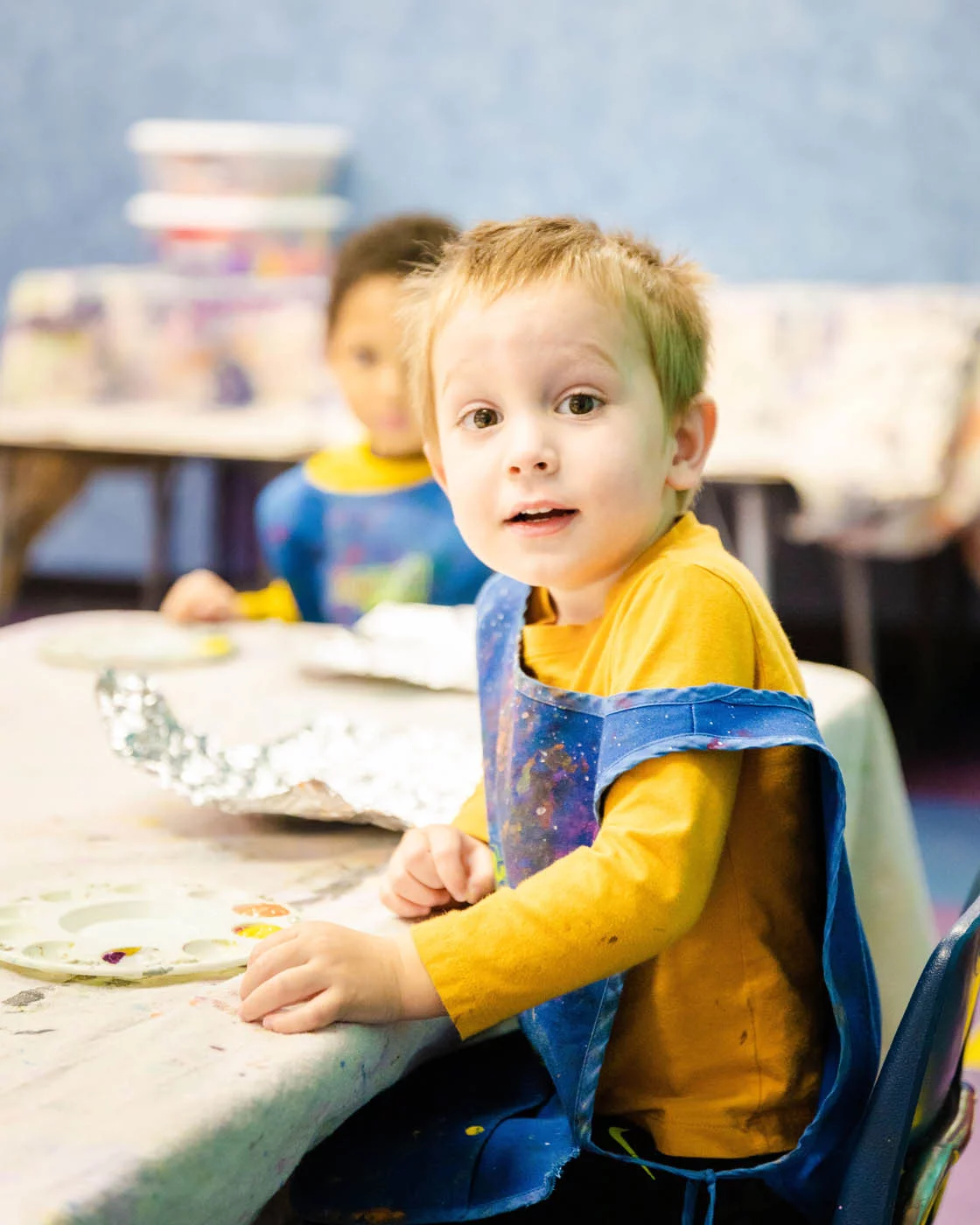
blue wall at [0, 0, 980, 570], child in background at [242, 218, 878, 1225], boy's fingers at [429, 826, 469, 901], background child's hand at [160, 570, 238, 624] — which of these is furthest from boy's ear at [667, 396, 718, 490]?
blue wall at [0, 0, 980, 570]

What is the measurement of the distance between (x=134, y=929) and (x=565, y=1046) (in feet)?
0.76

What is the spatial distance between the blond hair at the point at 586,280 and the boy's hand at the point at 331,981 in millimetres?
332

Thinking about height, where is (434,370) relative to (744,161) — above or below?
below

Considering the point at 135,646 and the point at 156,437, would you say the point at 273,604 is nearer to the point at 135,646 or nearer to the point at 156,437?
the point at 135,646

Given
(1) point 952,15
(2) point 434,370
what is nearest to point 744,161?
(1) point 952,15

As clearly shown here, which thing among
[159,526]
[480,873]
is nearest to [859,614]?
[159,526]

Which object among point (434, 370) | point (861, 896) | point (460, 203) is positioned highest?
point (460, 203)

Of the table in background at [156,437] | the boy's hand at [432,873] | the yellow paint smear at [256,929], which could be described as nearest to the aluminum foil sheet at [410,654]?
the boy's hand at [432,873]

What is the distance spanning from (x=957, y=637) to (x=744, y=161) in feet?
A: 4.61

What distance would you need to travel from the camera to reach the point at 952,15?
3.97 m

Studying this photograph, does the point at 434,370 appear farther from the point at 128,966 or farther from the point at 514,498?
the point at 128,966

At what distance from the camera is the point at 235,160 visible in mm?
4309

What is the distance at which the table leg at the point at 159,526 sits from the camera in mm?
4109

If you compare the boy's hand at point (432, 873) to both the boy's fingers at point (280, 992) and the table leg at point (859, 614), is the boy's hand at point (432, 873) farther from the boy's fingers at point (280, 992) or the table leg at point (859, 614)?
the table leg at point (859, 614)
